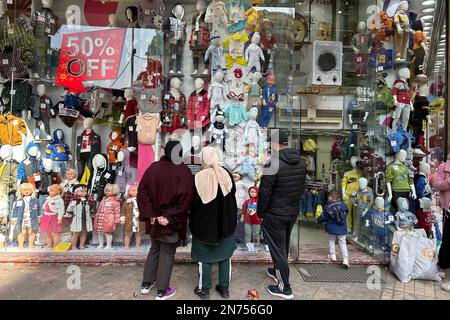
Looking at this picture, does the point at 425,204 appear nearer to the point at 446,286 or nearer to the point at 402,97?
the point at 446,286

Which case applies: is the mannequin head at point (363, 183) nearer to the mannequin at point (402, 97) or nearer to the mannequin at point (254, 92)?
the mannequin at point (402, 97)

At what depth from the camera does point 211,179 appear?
3.10 meters

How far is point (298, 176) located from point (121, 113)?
3258 mm

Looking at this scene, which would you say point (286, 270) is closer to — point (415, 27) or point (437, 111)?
point (437, 111)

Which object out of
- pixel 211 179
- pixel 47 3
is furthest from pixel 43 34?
pixel 211 179

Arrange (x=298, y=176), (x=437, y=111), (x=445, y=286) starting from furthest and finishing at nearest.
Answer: (x=437, y=111) < (x=445, y=286) < (x=298, y=176)

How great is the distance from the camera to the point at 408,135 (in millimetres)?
4793

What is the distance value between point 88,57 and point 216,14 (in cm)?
228

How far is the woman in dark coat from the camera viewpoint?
310 centimetres

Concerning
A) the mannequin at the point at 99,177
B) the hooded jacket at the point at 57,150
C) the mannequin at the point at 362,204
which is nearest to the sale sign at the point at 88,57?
the hooded jacket at the point at 57,150

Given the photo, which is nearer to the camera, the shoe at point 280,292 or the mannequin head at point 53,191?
the shoe at point 280,292

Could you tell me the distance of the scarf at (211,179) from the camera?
121 inches

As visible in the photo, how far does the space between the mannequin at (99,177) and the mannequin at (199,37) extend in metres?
2.16

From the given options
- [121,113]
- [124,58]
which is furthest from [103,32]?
[121,113]
